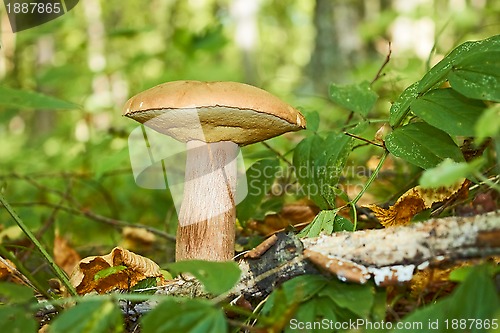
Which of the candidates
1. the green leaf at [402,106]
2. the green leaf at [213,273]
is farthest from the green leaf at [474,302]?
the green leaf at [402,106]

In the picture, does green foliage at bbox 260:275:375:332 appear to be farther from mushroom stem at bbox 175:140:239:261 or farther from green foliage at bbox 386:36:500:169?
mushroom stem at bbox 175:140:239:261

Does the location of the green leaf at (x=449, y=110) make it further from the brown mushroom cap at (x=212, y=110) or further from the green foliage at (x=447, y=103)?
the brown mushroom cap at (x=212, y=110)

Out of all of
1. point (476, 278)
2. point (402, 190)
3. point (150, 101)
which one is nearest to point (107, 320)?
point (476, 278)

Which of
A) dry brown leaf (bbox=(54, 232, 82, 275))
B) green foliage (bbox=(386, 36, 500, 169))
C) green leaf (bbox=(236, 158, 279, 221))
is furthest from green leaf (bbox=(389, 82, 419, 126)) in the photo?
dry brown leaf (bbox=(54, 232, 82, 275))

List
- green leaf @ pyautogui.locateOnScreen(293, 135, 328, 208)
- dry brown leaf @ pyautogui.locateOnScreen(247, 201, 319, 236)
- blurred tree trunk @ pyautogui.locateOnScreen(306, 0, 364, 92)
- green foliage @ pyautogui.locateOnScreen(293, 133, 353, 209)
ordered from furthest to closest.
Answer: blurred tree trunk @ pyautogui.locateOnScreen(306, 0, 364, 92), dry brown leaf @ pyautogui.locateOnScreen(247, 201, 319, 236), green leaf @ pyautogui.locateOnScreen(293, 135, 328, 208), green foliage @ pyautogui.locateOnScreen(293, 133, 353, 209)

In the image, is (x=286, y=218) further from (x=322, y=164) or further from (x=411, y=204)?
(x=411, y=204)

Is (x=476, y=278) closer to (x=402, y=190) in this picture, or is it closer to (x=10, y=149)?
(x=402, y=190)
